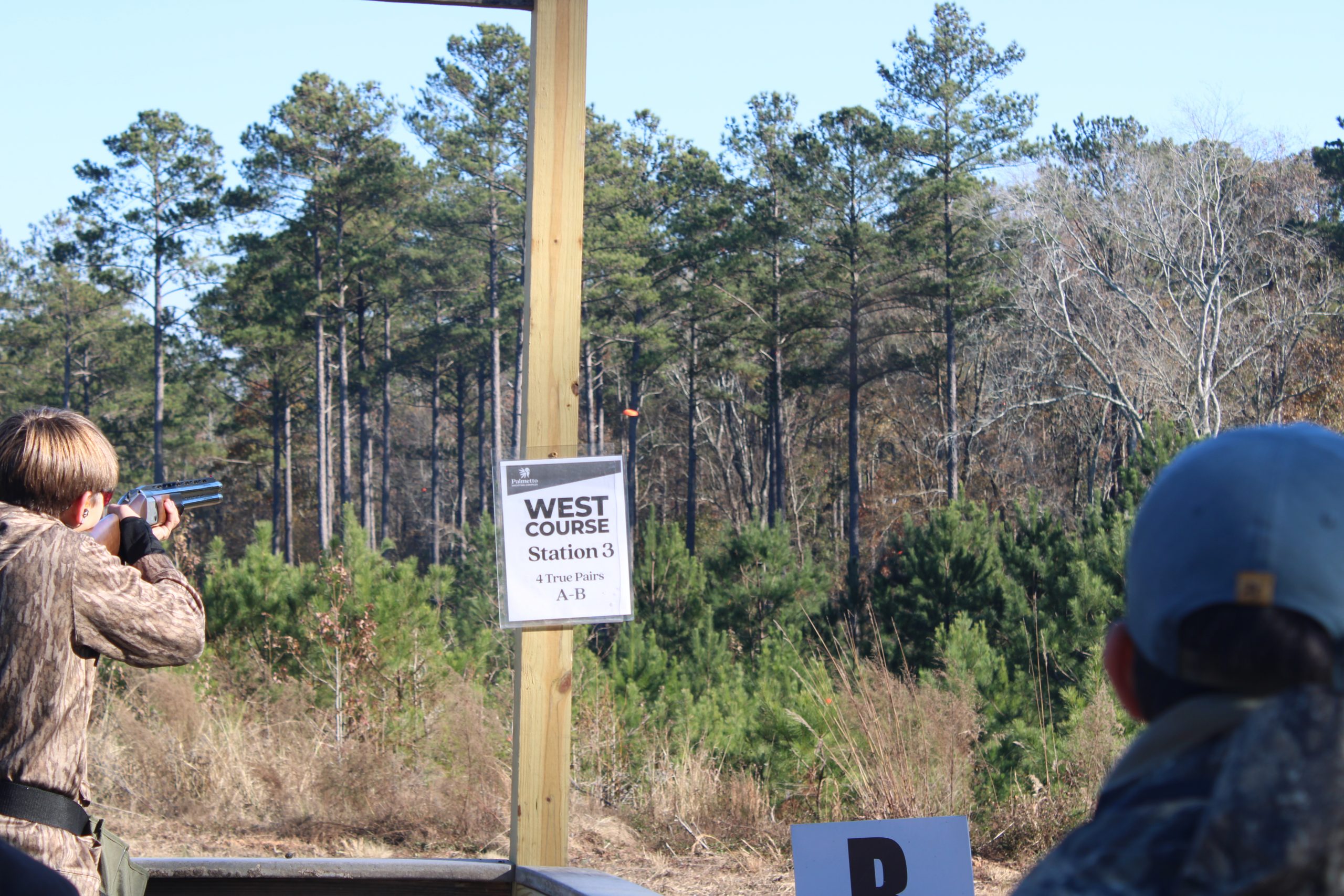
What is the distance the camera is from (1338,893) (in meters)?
0.63

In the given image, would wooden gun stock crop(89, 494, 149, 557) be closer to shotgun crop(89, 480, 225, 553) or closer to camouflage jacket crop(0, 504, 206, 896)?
shotgun crop(89, 480, 225, 553)

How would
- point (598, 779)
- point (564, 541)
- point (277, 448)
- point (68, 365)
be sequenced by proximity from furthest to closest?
point (68, 365), point (277, 448), point (598, 779), point (564, 541)

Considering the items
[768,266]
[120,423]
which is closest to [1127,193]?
[768,266]

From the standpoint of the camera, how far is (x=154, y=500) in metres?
2.50

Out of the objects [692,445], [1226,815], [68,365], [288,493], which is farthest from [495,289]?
[1226,815]

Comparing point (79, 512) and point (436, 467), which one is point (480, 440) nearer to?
point (436, 467)

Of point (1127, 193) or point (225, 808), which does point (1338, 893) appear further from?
point (1127, 193)

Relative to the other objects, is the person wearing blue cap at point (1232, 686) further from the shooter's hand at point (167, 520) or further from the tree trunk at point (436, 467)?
the tree trunk at point (436, 467)

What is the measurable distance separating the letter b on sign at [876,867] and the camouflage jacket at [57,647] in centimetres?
143

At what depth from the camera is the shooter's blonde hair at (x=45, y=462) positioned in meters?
1.93

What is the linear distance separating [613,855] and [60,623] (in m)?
3.58

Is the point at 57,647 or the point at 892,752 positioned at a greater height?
the point at 57,647

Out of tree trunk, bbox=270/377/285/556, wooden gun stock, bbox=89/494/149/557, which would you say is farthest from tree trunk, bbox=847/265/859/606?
wooden gun stock, bbox=89/494/149/557

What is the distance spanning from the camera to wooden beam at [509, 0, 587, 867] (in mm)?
2641
